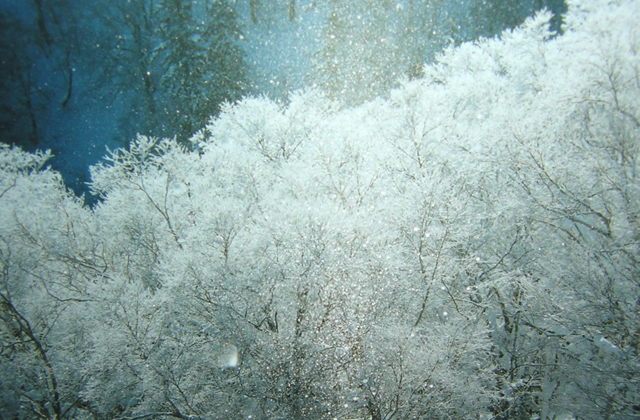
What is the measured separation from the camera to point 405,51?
17.9 meters

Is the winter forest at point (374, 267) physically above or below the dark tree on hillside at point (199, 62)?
below

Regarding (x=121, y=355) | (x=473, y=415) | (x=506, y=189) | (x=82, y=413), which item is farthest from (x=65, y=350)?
(x=506, y=189)

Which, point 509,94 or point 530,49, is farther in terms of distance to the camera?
point 530,49

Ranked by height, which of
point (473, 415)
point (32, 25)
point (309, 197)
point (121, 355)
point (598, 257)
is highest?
point (32, 25)

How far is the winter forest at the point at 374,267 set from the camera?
17.3 ft

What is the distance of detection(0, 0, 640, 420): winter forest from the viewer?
527 centimetres

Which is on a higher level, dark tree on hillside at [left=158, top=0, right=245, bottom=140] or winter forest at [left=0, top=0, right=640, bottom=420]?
dark tree on hillside at [left=158, top=0, right=245, bottom=140]

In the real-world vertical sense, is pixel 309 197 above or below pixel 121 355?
above

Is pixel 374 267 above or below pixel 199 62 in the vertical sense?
below

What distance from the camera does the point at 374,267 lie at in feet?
19.7

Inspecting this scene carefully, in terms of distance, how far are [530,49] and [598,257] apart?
732 cm

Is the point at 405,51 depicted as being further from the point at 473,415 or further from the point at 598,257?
the point at 473,415

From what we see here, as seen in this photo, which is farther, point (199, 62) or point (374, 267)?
point (199, 62)

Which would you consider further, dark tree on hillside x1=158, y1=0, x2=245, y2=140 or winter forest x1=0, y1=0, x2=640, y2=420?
dark tree on hillside x1=158, y1=0, x2=245, y2=140
